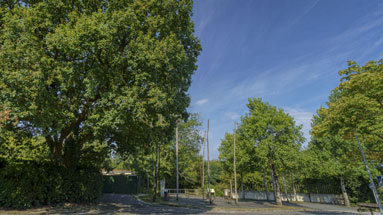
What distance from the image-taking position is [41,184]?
12.3 m

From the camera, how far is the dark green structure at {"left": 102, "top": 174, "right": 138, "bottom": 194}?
33.0 meters

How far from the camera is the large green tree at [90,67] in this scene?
8.81 metres

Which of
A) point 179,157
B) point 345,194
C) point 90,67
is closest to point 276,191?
point 345,194

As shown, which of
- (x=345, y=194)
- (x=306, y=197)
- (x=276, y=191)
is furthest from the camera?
(x=306, y=197)

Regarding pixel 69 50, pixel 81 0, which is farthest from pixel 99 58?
pixel 81 0

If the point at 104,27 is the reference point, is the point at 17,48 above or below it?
below

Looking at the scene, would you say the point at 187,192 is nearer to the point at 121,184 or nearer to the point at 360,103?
the point at 121,184

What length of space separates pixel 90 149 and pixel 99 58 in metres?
7.80

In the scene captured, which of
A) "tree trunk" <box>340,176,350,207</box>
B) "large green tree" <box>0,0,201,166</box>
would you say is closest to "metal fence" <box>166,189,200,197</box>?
"tree trunk" <box>340,176,350,207</box>

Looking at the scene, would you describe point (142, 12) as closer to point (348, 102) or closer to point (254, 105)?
point (348, 102)

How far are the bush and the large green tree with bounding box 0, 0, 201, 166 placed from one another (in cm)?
134

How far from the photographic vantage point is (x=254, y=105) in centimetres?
2778

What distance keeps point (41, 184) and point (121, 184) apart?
893 inches

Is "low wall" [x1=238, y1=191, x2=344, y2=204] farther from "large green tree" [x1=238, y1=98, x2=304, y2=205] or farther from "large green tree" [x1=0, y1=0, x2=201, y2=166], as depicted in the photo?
"large green tree" [x1=0, y1=0, x2=201, y2=166]
